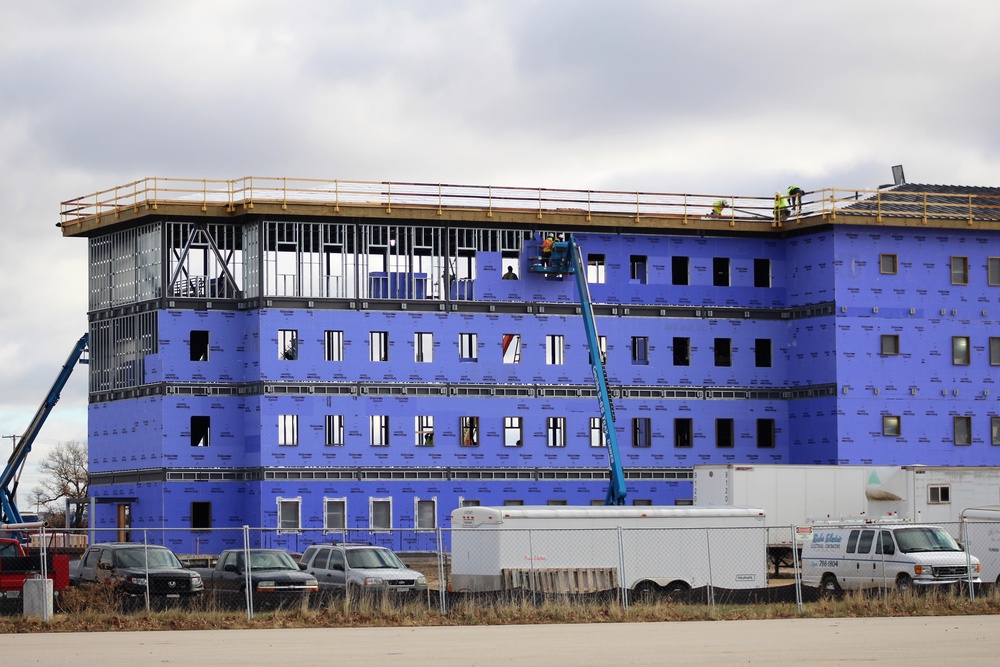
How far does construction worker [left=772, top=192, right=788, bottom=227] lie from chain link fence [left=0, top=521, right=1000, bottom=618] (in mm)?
28184

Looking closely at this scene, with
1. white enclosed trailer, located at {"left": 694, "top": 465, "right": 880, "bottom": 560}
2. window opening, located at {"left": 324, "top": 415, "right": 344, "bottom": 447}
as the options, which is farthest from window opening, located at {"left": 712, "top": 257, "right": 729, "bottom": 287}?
window opening, located at {"left": 324, "top": 415, "right": 344, "bottom": 447}

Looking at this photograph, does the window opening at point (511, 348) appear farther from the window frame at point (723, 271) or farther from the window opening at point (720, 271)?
the window frame at point (723, 271)

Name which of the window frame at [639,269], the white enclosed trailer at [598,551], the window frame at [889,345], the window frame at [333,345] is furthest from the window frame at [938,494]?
the window frame at [333,345]

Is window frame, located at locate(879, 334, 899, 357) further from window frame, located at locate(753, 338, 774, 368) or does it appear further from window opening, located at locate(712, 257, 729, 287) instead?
window opening, located at locate(712, 257, 729, 287)

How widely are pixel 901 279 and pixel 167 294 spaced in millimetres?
30566

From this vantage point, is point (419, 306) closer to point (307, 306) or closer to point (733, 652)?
point (307, 306)

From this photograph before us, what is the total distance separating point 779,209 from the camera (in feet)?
234

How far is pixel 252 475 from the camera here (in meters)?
65.3

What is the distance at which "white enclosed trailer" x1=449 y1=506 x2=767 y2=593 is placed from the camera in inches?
1666

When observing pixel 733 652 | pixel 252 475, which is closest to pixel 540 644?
pixel 733 652

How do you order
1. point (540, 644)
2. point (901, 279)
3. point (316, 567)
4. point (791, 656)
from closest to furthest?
point (791, 656) < point (540, 644) < point (316, 567) < point (901, 279)

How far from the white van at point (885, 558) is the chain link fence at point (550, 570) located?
0.12ft

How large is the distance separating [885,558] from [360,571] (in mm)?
13141

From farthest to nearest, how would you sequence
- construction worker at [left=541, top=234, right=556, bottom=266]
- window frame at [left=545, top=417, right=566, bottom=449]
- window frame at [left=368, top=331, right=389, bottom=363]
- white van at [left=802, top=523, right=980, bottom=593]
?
window frame at [left=545, top=417, right=566, bottom=449]
construction worker at [left=541, top=234, right=556, bottom=266]
window frame at [left=368, top=331, right=389, bottom=363]
white van at [left=802, top=523, right=980, bottom=593]
